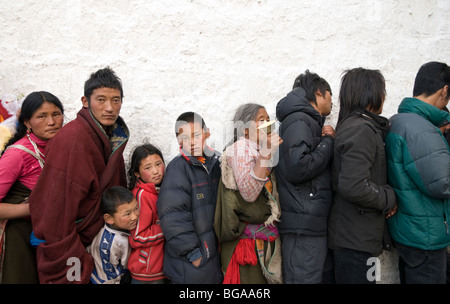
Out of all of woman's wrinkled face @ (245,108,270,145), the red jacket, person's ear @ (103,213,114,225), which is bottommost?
the red jacket

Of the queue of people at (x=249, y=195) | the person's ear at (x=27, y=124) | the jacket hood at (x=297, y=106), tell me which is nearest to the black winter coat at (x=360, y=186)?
the queue of people at (x=249, y=195)

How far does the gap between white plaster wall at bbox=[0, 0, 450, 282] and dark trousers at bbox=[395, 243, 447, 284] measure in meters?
0.84

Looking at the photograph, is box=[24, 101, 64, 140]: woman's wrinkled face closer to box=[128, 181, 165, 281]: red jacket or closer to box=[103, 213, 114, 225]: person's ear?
box=[103, 213, 114, 225]: person's ear

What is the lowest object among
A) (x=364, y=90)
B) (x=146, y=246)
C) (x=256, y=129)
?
(x=146, y=246)

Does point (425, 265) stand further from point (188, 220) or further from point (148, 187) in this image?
point (148, 187)

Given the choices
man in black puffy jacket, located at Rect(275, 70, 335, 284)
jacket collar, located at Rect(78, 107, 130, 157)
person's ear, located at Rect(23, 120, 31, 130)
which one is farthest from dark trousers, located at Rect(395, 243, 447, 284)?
person's ear, located at Rect(23, 120, 31, 130)

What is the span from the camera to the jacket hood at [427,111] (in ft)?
7.48

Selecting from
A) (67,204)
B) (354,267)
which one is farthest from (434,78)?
(67,204)

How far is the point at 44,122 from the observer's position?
7.34ft

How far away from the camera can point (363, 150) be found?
207 centimetres

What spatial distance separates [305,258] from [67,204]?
169cm

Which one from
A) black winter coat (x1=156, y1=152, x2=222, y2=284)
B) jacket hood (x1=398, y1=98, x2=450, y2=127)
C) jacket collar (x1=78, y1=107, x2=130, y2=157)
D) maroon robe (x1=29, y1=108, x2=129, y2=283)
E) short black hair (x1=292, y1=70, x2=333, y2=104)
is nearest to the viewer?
maroon robe (x1=29, y1=108, x2=129, y2=283)

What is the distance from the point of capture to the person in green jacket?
6.87 ft

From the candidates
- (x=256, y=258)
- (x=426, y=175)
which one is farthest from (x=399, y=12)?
(x=256, y=258)
